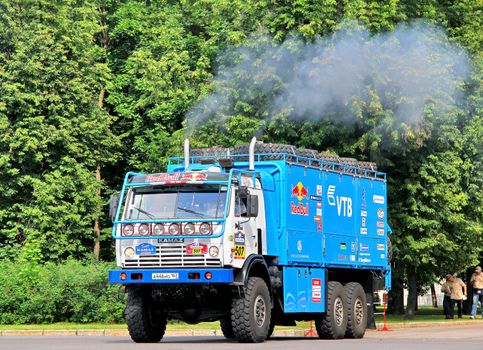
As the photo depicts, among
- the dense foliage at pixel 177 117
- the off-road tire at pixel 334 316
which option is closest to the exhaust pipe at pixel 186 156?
the off-road tire at pixel 334 316

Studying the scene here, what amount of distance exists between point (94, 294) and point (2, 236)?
664 inches

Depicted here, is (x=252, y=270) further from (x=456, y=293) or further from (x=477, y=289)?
(x=456, y=293)

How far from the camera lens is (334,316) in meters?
27.1

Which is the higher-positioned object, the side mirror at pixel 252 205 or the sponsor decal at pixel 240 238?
the side mirror at pixel 252 205

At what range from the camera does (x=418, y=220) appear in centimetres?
4269

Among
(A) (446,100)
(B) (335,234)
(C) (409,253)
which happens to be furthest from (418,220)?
(B) (335,234)

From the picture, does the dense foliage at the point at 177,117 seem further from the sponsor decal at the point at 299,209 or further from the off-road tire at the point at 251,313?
the off-road tire at the point at 251,313

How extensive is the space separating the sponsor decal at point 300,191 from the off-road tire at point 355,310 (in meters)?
2.98

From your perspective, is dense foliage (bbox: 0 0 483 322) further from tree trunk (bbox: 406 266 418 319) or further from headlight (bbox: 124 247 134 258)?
headlight (bbox: 124 247 134 258)

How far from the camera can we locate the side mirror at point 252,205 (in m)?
23.5

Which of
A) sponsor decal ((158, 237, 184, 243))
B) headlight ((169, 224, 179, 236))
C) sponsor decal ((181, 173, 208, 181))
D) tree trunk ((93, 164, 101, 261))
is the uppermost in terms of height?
tree trunk ((93, 164, 101, 261))

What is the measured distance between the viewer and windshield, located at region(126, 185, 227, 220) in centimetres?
2361

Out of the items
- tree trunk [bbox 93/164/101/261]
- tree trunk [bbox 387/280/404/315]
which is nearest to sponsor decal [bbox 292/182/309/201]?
tree trunk [bbox 387/280/404/315]

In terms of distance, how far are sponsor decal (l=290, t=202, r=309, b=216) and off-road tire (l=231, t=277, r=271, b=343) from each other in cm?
212
